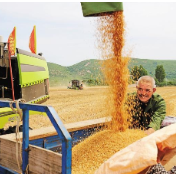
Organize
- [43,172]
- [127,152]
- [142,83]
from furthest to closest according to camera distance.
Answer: [142,83], [43,172], [127,152]

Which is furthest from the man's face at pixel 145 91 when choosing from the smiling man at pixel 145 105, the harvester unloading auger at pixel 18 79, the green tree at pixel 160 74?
the green tree at pixel 160 74

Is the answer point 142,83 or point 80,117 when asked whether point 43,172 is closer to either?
point 142,83

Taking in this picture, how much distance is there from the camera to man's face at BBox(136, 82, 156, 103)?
3980mm

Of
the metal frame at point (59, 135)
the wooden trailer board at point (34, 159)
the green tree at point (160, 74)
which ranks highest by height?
the metal frame at point (59, 135)

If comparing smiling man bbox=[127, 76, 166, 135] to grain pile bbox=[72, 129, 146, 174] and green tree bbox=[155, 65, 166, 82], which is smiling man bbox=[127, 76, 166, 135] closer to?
grain pile bbox=[72, 129, 146, 174]

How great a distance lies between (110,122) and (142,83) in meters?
0.77

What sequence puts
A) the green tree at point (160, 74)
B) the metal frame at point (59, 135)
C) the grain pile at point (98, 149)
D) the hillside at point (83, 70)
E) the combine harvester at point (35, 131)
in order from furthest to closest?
1. the hillside at point (83, 70)
2. the green tree at point (160, 74)
3. the grain pile at point (98, 149)
4. the combine harvester at point (35, 131)
5. the metal frame at point (59, 135)

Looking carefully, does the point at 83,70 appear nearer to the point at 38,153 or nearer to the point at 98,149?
the point at 98,149

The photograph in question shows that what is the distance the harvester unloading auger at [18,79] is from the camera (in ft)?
12.6

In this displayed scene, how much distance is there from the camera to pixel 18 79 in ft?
14.0

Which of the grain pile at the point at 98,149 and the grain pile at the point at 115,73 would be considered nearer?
the grain pile at the point at 98,149

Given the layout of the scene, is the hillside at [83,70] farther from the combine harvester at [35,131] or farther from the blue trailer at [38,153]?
the blue trailer at [38,153]

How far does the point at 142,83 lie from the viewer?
399 centimetres

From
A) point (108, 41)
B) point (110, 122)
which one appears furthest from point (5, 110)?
point (108, 41)
